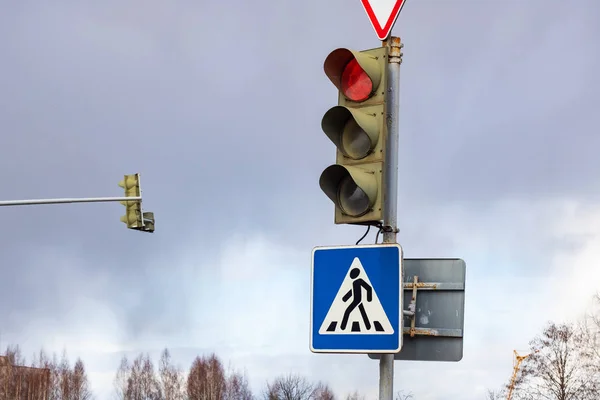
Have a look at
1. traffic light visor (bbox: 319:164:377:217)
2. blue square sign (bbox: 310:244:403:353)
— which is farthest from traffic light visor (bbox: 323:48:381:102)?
blue square sign (bbox: 310:244:403:353)

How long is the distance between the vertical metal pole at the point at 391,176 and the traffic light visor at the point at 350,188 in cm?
10

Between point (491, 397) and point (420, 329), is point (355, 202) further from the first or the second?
point (491, 397)

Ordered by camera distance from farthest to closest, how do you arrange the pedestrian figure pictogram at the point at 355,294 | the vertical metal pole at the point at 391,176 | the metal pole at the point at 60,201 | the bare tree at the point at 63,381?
1. the bare tree at the point at 63,381
2. the metal pole at the point at 60,201
3. the pedestrian figure pictogram at the point at 355,294
4. the vertical metal pole at the point at 391,176

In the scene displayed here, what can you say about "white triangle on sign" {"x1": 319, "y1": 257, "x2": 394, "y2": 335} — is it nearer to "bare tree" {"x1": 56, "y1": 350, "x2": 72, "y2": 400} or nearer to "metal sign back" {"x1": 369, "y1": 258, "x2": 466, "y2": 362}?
"metal sign back" {"x1": 369, "y1": 258, "x2": 466, "y2": 362}

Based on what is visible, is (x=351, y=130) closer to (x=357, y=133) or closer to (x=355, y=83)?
(x=357, y=133)

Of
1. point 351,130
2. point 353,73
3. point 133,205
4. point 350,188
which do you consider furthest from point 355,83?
point 133,205

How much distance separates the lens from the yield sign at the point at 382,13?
18.0 feet

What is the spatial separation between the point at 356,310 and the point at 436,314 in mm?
477

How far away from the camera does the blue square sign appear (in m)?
5.29

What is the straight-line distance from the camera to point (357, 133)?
207 inches

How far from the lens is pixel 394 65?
17.9 ft

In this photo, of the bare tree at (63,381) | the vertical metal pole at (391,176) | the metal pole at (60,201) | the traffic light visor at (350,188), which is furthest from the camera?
the bare tree at (63,381)

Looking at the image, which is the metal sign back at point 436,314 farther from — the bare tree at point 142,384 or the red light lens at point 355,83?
the bare tree at point 142,384

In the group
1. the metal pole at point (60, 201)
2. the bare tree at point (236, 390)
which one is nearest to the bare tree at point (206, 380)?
the bare tree at point (236, 390)
